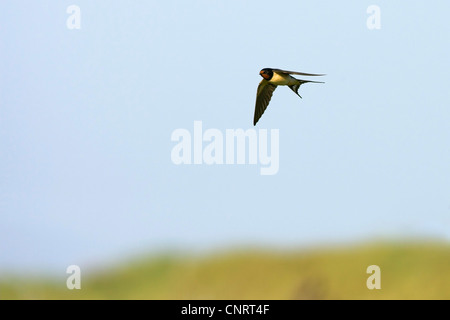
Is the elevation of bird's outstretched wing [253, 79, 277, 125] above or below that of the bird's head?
below

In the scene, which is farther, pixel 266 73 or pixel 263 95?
pixel 263 95

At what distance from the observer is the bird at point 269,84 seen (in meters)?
5.99

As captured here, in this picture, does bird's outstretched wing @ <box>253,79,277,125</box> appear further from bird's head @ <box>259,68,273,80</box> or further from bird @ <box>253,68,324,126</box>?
bird's head @ <box>259,68,273,80</box>

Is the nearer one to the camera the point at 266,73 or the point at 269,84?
the point at 266,73

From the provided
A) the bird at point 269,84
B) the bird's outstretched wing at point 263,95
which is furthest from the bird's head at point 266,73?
the bird's outstretched wing at point 263,95

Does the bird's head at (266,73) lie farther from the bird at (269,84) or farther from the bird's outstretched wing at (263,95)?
the bird's outstretched wing at (263,95)

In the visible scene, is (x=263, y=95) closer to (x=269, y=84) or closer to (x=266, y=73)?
(x=269, y=84)

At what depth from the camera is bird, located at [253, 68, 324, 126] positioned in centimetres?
599

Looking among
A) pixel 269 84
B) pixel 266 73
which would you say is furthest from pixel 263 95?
pixel 266 73

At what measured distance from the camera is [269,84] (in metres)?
6.36

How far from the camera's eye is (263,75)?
612cm

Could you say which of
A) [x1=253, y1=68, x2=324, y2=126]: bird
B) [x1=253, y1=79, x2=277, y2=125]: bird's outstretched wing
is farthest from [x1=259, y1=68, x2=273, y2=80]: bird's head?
[x1=253, y1=79, x2=277, y2=125]: bird's outstretched wing
